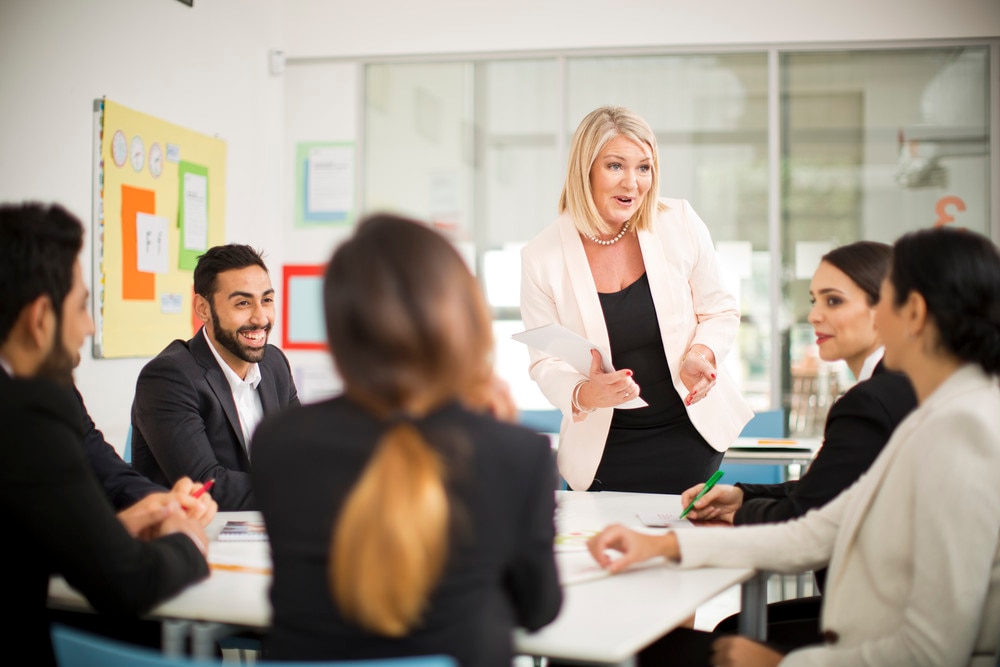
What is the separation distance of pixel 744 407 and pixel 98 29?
3.18 meters

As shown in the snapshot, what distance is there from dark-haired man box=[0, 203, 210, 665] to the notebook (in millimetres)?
403

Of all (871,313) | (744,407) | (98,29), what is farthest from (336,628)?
(98,29)

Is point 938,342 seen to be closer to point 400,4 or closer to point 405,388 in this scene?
point 405,388

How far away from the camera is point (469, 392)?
1208 millimetres

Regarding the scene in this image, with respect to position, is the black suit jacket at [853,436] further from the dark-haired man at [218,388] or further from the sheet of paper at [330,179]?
the sheet of paper at [330,179]

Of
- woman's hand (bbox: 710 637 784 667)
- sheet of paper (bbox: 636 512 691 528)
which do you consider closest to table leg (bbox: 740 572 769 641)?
woman's hand (bbox: 710 637 784 667)

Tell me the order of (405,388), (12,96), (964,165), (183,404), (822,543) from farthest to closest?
(964,165), (12,96), (183,404), (822,543), (405,388)

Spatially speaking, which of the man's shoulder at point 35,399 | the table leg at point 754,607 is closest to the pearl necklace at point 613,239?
the table leg at point 754,607

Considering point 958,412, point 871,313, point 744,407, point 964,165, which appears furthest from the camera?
point 964,165

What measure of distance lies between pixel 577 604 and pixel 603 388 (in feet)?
3.42

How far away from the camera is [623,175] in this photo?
2822mm

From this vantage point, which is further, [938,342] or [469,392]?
[938,342]

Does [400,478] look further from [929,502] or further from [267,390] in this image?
[267,390]

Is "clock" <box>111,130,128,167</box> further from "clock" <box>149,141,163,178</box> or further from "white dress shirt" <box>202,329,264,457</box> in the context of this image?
"white dress shirt" <box>202,329,264,457</box>
